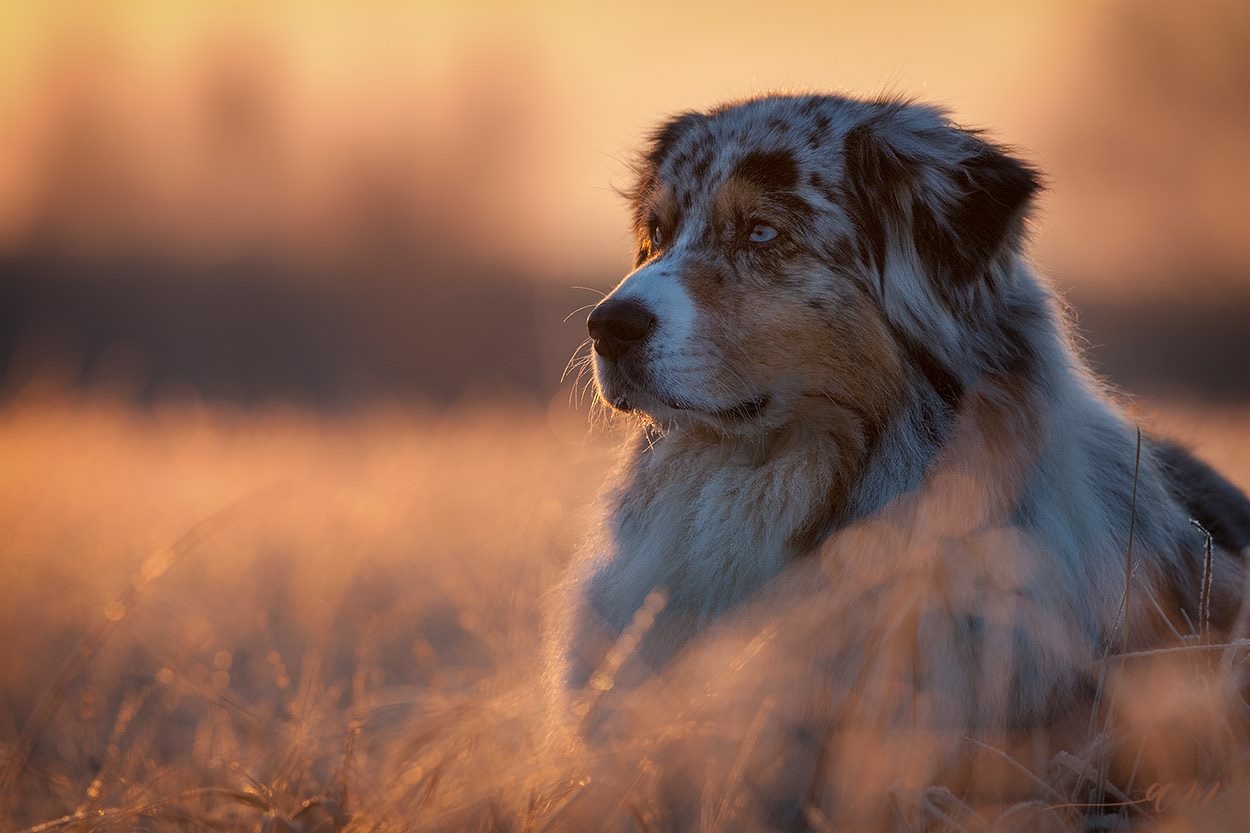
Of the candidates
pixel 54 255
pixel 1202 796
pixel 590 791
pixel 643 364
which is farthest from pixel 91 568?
pixel 54 255

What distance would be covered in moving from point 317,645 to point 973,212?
2.93 meters

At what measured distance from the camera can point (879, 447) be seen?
11.4 ft

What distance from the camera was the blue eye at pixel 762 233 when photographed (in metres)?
3.76

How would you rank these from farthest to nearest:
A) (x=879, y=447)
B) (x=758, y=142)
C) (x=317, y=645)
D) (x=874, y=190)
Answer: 1. (x=317, y=645)
2. (x=758, y=142)
3. (x=874, y=190)
4. (x=879, y=447)

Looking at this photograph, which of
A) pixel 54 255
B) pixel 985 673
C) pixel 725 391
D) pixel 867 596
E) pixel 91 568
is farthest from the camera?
pixel 54 255

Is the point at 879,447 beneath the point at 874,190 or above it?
beneath

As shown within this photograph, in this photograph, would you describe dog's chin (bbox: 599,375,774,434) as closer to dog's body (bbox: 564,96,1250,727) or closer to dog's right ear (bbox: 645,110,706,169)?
dog's body (bbox: 564,96,1250,727)

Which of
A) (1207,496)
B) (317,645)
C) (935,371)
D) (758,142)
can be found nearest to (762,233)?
(758,142)

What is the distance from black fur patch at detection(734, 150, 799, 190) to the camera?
3.78 metres

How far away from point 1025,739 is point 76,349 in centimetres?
1878

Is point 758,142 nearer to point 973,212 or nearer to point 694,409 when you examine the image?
point 973,212

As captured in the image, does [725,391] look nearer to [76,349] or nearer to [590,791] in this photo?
[590,791]

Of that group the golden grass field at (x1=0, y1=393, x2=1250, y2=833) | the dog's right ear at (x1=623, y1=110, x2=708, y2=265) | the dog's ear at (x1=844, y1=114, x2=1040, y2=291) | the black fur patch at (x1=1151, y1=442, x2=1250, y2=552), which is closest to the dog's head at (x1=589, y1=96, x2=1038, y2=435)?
the dog's ear at (x1=844, y1=114, x2=1040, y2=291)

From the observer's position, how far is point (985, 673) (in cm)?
300
